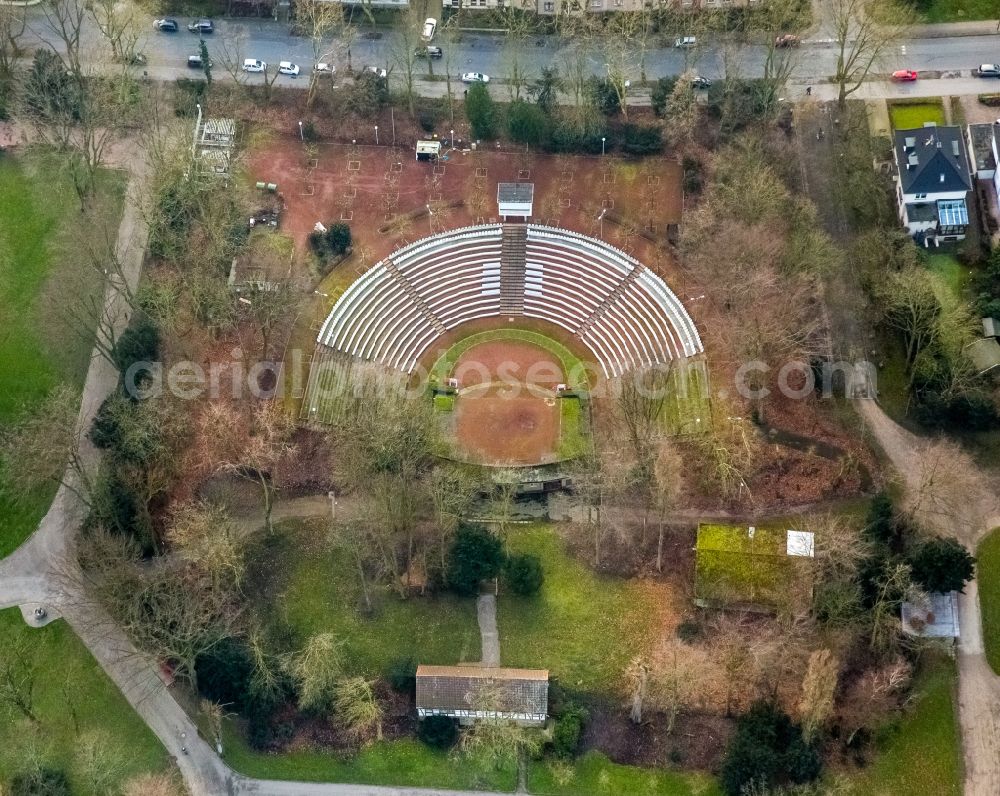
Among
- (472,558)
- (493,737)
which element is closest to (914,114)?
(472,558)

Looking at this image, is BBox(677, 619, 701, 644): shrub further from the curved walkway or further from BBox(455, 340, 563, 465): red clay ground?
the curved walkway

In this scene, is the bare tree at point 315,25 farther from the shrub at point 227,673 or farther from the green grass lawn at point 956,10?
the green grass lawn at point 956,10

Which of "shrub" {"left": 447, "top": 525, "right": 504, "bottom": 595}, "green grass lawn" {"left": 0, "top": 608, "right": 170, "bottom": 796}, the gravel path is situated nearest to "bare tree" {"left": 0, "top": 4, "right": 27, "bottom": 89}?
"green grass lawn" {"left": 0, "top": 608, "right": 170, "bottom": 796}

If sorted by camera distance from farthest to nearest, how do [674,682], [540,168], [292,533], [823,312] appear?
[540,168] < [823,312] < [292,533] < [674,682]

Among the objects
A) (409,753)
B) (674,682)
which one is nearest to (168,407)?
(409,753)

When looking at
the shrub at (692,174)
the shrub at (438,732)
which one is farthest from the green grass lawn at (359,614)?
the shrub at (692,174)

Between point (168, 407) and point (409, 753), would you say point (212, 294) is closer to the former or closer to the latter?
point (168, 407)

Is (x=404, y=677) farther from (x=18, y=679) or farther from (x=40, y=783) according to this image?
(x=18, y=679)
